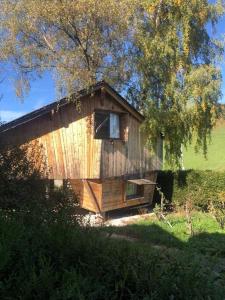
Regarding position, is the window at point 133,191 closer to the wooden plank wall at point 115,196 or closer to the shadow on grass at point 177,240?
the wooden plank wall at point 115,196

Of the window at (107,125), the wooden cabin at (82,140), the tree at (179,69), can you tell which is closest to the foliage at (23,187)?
the wooden cabin at (82,140)

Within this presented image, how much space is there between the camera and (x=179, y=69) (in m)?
19.6

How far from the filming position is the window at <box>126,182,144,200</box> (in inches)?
806

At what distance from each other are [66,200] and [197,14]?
14.9 m

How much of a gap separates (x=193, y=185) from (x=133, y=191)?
3.09 m

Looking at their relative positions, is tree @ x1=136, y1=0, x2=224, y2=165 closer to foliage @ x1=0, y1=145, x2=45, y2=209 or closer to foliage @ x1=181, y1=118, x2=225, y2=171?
foliage @ x1=0, y1=145, x2=45, y2=209

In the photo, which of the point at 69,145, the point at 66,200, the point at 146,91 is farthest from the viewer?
the point at 146,91

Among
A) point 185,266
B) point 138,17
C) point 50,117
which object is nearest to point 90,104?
point 50,117

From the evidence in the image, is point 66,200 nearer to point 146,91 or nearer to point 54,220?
point 54,220

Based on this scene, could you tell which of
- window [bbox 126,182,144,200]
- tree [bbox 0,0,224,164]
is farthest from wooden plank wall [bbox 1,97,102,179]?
window [bbox 126,182,144,200]

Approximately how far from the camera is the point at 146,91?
2047cm

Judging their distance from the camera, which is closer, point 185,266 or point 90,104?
point 185,266

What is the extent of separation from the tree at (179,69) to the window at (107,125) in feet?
5.73

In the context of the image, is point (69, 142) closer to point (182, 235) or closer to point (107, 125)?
point (107, 125)
